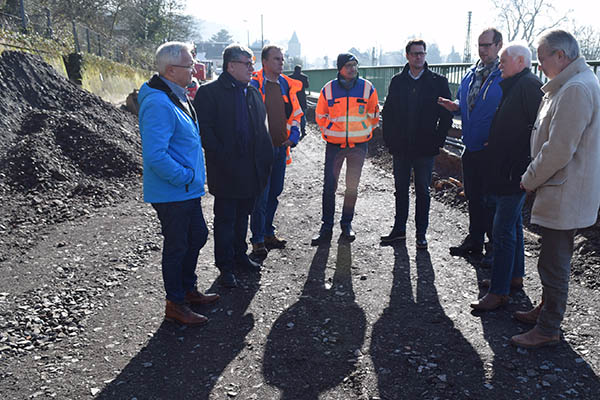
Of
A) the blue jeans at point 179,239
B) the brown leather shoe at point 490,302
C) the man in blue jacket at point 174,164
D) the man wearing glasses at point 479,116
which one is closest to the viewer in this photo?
the man in blue jacket at point 174,164

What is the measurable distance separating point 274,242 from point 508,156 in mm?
2871

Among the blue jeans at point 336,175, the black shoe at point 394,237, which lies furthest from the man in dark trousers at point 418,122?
the blue jeans at point 336,175

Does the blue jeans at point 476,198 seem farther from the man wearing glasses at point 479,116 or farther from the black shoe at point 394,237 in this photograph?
the black shoe at point 394,237

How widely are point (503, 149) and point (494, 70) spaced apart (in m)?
1.18

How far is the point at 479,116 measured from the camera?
14.6ft

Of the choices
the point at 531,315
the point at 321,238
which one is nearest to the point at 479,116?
the point at 531,315

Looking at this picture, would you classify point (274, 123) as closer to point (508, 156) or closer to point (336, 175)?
point (336, 175)

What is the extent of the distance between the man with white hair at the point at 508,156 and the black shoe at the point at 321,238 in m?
2.13

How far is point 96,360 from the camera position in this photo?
10.9 ft

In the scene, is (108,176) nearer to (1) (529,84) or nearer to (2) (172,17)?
(1) (529,84)

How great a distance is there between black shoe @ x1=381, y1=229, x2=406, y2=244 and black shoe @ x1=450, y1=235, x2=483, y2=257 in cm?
64

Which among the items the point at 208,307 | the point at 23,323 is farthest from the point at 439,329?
the point at 23,323

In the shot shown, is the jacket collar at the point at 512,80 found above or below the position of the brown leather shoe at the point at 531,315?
above

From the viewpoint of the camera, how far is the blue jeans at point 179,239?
354 cm
